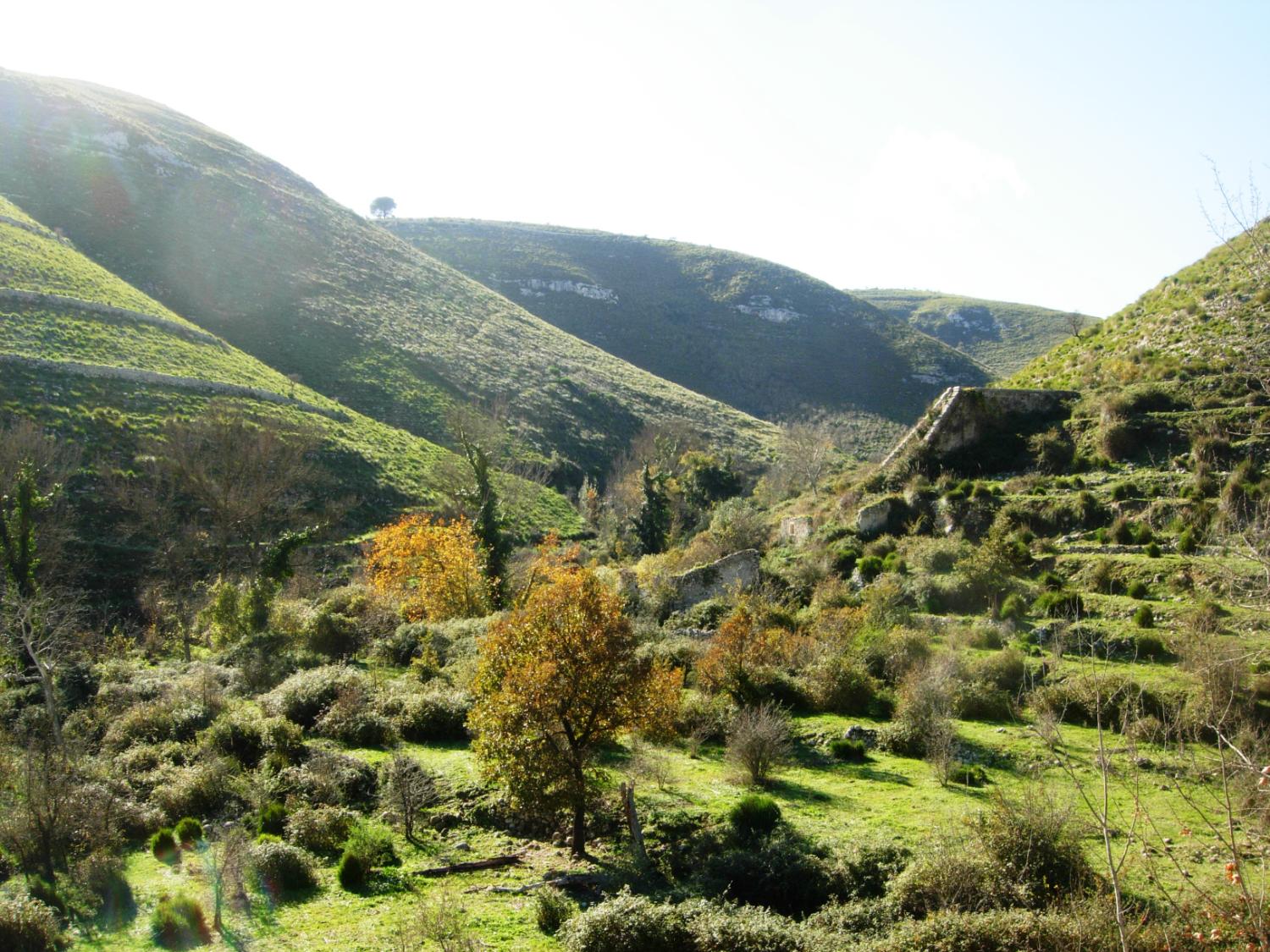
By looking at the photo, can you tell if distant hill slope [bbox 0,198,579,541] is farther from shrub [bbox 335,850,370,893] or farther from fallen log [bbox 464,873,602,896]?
fallen log [bbox 464,873,602,896]

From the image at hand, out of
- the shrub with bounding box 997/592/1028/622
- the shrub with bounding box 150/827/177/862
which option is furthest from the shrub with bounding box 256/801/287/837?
the shrub with bounding box 997/592/1028/622

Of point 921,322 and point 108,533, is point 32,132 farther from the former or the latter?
point 921,322

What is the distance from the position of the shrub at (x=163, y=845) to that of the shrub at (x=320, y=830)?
186 cm

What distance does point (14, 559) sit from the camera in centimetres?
2189

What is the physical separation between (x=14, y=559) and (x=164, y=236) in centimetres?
5171

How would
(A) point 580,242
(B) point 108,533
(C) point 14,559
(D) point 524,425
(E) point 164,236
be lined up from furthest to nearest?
1. (A) point 580,242
2. (E) point 164,236
3. (D) point 524,425
4. (B) point 108,533
5. (C) point 14,559

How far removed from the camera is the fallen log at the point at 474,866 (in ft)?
40.2

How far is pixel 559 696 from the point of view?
11945 mm

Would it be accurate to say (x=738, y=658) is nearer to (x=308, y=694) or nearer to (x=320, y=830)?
(x=320, y=830)

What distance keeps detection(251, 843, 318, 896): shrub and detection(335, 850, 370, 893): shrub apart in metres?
0.49

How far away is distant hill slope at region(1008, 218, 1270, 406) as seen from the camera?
79.4ft

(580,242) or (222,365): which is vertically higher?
(580,242)

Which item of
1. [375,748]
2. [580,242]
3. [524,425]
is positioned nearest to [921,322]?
[580,242]

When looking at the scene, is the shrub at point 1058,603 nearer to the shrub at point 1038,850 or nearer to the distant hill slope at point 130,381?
the shrub at point 1038,850
